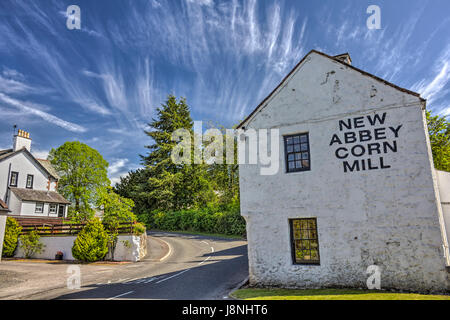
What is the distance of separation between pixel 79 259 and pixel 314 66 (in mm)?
20351

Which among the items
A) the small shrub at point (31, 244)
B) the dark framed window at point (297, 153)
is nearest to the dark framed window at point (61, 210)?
the small shrub at point (31, 244)

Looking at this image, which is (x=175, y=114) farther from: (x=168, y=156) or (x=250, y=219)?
(x=250, y=219)

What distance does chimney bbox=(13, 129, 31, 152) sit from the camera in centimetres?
3534

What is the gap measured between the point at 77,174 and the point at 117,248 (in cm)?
2572

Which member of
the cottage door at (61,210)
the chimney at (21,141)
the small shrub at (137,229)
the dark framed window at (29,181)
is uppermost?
the chimney at (21,141)

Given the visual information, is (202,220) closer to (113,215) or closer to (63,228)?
(113,215)

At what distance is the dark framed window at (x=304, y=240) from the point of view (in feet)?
35.0

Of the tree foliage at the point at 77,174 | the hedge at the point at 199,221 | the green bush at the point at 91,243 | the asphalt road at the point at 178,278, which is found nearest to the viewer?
the asphalt road at the point at 178,278

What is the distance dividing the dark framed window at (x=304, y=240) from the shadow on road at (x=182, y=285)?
2.95 metres

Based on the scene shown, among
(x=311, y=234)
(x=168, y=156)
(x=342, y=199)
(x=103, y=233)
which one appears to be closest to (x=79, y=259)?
(x=103, y=233)

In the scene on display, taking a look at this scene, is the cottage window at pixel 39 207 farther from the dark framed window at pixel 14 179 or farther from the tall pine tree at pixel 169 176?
the tall pine tree at pixel 169 176

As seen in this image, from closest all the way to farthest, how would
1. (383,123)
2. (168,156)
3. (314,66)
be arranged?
(383,123) → (314,66) → (168,156)

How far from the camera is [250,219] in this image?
11.4 meters

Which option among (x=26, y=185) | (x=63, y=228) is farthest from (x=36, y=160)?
(x=63, y=228)
